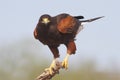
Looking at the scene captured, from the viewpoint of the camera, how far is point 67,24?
1516cm

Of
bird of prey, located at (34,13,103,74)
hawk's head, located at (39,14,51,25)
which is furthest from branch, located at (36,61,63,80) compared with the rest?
hawk's head, located at (39,14,51,25)

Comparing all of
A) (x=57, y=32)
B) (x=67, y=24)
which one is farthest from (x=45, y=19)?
(x=67, y=24)

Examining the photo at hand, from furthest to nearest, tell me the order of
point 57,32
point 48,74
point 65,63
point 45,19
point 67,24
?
point 67,24 → point 57,32 → point 65,63 → point 45,19 → point 48,74

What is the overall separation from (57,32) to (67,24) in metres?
0.50

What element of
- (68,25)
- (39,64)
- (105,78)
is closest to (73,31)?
(68,25)

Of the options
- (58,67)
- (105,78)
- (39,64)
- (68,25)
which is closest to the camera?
(58,67)

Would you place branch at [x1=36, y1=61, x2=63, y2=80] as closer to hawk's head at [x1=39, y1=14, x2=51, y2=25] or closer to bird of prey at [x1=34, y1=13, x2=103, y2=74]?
bird of prey at [x1=34, y1=13, x2=103, y2=74]

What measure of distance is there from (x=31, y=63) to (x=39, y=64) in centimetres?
248

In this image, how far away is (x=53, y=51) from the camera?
1536cm

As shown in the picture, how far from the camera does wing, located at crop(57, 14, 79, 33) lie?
14789 mm

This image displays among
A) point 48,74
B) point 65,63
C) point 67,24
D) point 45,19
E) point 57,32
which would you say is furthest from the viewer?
point 67,24

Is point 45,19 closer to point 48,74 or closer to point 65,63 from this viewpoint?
point 65,63

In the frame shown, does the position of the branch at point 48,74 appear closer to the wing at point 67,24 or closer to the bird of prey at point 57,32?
the bird of prey at point 57,32

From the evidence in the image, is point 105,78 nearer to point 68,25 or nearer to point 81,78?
point 81,78
